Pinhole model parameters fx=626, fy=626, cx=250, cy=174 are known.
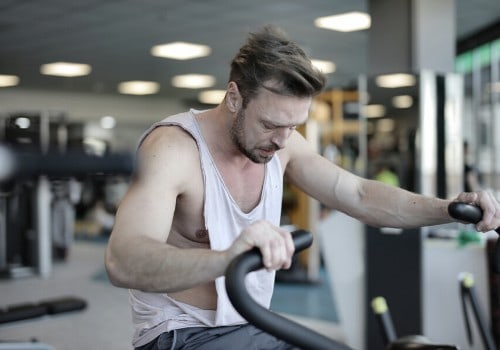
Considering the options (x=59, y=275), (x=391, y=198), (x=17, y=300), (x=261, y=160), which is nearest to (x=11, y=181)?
(x=261, y=160)

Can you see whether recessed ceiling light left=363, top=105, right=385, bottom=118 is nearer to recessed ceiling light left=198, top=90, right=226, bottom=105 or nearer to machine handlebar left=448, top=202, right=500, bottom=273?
machine handlebar left=448, top=202, right=500, bottom=273

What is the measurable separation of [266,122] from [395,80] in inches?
132

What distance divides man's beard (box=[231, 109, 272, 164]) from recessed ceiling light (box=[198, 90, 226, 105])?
1525cm

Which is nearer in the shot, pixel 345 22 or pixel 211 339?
pixel 211 339

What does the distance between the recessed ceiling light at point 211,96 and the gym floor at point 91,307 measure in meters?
9.08

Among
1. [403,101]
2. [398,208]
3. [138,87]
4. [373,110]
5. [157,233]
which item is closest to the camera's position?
[157,233]

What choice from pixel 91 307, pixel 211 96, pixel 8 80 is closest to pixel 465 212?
pixel 91 307

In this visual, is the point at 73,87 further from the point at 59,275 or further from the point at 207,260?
the point at 207,260

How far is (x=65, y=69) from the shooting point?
1280cm

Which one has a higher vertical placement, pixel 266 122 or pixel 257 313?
pixel 266 122

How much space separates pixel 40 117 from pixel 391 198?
1.01m

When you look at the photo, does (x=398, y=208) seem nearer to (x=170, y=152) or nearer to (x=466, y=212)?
(x=466, y=212)

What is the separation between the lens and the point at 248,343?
5.37ft

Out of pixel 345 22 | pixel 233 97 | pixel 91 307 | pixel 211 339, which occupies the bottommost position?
pixel 91 307
